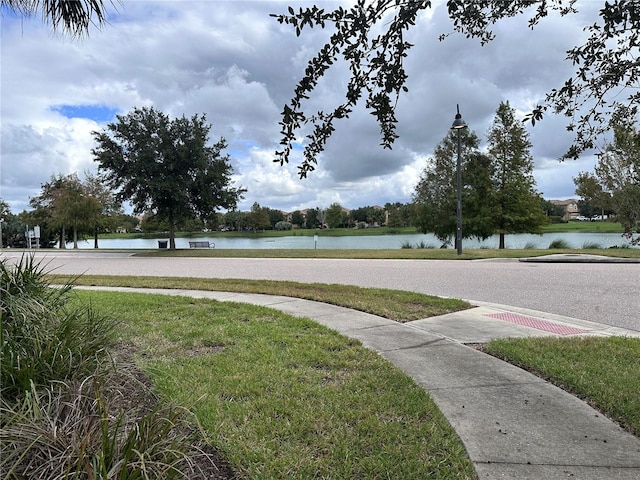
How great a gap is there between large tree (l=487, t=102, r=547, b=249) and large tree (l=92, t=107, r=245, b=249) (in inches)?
790

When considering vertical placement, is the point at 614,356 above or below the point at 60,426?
below

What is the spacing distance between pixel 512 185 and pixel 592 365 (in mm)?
29928

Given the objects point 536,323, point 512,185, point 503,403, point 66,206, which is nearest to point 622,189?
point 512,185

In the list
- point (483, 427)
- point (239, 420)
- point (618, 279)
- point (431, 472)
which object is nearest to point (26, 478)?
point (239, 420)

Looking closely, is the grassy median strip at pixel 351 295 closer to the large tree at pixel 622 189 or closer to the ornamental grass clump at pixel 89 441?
the ornamental grass clump at pixel 89 441

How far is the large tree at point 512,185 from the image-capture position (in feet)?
101

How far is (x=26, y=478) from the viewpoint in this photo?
6.37 feet

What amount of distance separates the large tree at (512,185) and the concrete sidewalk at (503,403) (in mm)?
26895

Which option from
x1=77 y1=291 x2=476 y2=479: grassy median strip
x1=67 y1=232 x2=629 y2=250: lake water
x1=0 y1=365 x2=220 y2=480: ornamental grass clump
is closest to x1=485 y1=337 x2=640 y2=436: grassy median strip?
x1=77 y1=291 x2=476 y2=479: grassy median strip

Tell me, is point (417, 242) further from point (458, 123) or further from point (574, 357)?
point (574, 357)

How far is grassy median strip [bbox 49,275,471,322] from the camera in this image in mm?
7105

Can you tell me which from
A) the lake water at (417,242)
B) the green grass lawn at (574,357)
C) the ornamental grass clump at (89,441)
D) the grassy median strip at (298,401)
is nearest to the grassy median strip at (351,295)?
the green grass lawn at (574,357)

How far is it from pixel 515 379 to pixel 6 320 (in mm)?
4467

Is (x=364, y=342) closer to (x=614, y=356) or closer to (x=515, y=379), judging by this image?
(x=515, y=379)
